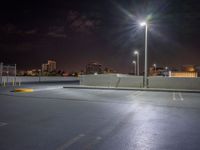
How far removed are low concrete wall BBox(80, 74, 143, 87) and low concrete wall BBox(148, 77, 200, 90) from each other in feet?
4.77

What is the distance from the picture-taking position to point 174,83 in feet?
69.6

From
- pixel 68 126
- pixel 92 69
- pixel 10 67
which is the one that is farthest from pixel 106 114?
pixel 92 69

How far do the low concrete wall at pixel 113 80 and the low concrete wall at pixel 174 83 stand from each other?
1453 mm

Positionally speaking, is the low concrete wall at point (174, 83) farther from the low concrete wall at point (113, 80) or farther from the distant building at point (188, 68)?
the distant building at point (188, 68)

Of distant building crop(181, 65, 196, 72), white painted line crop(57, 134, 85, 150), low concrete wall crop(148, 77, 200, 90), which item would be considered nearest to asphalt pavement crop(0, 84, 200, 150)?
white painted line crop(57, 134, 85, 150)

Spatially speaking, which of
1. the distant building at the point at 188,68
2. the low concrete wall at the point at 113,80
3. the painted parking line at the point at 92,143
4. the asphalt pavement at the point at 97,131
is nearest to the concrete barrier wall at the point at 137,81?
the low concrete wall at the point at 113,80

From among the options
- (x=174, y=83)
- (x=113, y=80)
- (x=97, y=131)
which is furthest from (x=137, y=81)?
(x=97, y=131)

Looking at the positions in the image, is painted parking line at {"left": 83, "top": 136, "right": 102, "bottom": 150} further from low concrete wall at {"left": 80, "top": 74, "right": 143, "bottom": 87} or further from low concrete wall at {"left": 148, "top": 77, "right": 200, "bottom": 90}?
low concrete wall at {"left": 80, "top": 74, "right": 143, "bottom": 87}

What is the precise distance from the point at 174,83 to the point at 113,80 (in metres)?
7.01

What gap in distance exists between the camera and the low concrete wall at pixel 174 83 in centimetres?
2052

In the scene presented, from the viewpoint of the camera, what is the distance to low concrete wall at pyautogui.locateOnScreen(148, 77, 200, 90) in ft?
67.3

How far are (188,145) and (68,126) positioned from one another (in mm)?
3345

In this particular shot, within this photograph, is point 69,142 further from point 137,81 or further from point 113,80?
point 113,80

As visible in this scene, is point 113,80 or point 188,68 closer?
point 113,80
